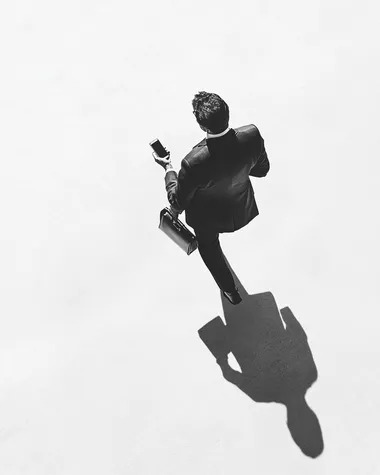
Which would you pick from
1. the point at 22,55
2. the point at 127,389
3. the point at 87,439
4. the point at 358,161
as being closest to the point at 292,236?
the point at 358,161

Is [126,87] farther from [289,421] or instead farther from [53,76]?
[289,421]

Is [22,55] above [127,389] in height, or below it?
above

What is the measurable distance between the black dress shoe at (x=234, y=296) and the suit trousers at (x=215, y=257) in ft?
0.08

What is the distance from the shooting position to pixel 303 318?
2473 millimetres

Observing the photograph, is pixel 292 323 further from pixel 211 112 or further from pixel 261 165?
pixel 211 112

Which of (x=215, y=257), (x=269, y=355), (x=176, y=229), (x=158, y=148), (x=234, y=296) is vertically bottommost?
(x=269, y=355)

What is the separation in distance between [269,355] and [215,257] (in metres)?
0.55

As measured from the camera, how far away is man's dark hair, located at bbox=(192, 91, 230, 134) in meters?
1.67

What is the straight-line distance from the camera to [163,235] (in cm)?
275

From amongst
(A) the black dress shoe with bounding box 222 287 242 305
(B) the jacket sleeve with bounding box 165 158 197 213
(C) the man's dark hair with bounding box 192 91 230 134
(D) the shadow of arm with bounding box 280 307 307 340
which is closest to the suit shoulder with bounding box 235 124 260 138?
(C) the man's dark hair with bounding box 192 91 230 134

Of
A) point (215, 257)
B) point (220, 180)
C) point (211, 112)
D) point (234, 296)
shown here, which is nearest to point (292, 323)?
point (234, 296)

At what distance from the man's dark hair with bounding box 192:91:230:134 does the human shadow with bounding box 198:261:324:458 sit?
1.10 m

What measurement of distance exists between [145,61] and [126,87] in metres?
0.25

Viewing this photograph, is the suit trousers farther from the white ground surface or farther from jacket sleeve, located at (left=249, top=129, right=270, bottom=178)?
jacket sleeve, located at (left=249, top=129, right=270, bottom=178)
